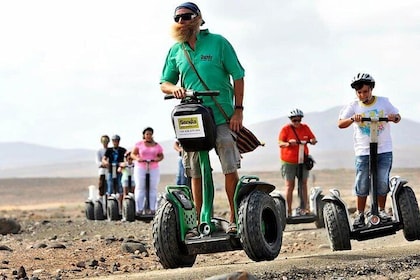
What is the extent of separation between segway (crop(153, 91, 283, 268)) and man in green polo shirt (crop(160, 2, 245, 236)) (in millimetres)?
110

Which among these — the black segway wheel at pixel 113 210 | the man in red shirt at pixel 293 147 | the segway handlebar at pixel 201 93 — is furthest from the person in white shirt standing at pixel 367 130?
the black segway wheel at pixel 113 210

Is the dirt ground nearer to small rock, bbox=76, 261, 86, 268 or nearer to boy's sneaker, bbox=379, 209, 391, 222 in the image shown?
small rock, bbox=76, 261, 86, 268

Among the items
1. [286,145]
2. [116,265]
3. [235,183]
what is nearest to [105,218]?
[286,145]

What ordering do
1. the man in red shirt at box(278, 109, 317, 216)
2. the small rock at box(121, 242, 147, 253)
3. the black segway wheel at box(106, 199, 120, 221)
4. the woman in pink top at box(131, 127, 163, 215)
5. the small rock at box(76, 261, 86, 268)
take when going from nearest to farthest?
the small rock at box(76, 261, 86, 268) < the small rock at box(121, 242, 147, 253) < the man in red shirt at box(278, 109, 317, 216) < the woman in pink top at box(131, 127, 163, 215) < the black segway wheel at box(106, 199, 120, 221)

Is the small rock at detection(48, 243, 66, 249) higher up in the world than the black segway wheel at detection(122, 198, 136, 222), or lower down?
lower down

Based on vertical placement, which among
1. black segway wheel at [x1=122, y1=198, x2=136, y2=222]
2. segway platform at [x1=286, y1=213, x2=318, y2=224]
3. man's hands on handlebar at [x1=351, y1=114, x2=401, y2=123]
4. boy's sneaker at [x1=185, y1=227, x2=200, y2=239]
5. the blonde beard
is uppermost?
the blonde beard

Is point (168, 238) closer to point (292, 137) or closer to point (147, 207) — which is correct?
point (292, 137)

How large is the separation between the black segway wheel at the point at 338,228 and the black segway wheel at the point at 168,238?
7.21 ft

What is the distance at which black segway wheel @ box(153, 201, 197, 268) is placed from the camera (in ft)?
29.9

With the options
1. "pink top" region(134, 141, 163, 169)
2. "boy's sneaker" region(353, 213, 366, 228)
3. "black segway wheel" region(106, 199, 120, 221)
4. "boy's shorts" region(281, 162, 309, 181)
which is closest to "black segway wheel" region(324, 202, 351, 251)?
"boy's sneaker" region(353, 213, 366, 228)

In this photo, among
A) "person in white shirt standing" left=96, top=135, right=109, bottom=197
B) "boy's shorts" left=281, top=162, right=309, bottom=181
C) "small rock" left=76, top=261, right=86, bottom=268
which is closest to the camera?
"small rock" left=76, top=261, right=86, bottom=268

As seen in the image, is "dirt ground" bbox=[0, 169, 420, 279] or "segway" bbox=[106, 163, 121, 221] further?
"segway" bbox=[106, 163, 121, 221]

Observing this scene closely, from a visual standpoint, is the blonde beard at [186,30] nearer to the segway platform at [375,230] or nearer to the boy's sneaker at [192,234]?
the boy's sneaker at [192,234]

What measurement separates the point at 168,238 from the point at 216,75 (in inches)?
59.8
